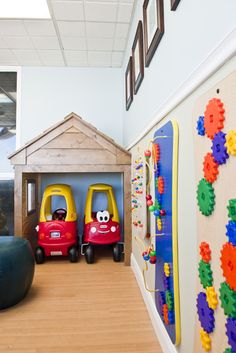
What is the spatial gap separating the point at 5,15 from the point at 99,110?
1.45 metres

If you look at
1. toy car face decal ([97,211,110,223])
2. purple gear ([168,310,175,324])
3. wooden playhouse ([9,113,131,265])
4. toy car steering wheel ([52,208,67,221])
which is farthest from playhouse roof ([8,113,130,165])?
purple gear ([168,310,175,324])

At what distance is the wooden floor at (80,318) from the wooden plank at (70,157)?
1026 mm

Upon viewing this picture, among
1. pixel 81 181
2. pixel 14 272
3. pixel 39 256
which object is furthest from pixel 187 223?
pixel 81 181

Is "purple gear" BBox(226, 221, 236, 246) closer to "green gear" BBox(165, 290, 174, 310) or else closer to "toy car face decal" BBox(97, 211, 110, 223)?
"green gear" BBox(165, 290, 174, 310)

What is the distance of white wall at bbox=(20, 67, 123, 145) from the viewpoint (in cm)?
338

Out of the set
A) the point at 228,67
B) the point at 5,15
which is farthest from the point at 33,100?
the point at 228,67

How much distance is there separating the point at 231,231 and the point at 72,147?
204 cm

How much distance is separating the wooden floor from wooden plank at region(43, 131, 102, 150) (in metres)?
1.18

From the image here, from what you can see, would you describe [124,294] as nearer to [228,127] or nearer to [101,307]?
[101,307]

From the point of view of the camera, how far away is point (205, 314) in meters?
0.79

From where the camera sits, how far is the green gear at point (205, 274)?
767 millimetres

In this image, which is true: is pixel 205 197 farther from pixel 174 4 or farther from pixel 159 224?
pixel 174 4

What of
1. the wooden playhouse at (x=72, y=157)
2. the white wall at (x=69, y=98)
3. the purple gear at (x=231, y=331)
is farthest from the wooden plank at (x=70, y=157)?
the purple gear at (x=231, y=331)

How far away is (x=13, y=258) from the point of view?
5.49 ft
